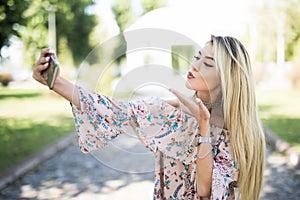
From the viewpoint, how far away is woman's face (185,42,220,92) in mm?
2008

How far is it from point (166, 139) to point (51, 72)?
0.65 meters

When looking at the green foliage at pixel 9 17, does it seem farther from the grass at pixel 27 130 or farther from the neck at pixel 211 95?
the neck at pixel 211 95

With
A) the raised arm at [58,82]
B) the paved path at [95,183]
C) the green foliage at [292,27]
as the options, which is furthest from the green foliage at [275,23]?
the raised arm at [58,82]

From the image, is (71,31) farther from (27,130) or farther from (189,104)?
(189,104)

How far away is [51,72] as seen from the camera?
1.71 metres

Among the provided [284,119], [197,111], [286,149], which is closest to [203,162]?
[197,111]

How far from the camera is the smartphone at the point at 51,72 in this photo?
5.55ft

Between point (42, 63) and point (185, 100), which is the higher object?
point (42, 63)

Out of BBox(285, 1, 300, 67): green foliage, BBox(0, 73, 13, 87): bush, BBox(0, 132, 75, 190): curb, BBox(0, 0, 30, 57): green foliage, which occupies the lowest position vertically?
BBox(0, 132, 75, 190): curb

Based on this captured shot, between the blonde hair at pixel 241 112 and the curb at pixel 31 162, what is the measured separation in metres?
4.44

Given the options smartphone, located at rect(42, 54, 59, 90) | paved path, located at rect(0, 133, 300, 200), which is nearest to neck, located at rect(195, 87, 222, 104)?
smartphone, located at rect(42, 54, 59, 90)

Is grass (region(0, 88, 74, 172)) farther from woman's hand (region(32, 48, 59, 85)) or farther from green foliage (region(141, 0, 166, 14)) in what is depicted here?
green foliage (region(141, 0, 166, 14))

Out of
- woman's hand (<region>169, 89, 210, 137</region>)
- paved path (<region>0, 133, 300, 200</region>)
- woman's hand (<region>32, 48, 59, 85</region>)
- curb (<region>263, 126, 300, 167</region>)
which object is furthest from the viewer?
curb (<region>263, 126, 300, 167</region>)

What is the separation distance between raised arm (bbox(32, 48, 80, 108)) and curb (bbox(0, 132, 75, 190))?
14.5 feet
